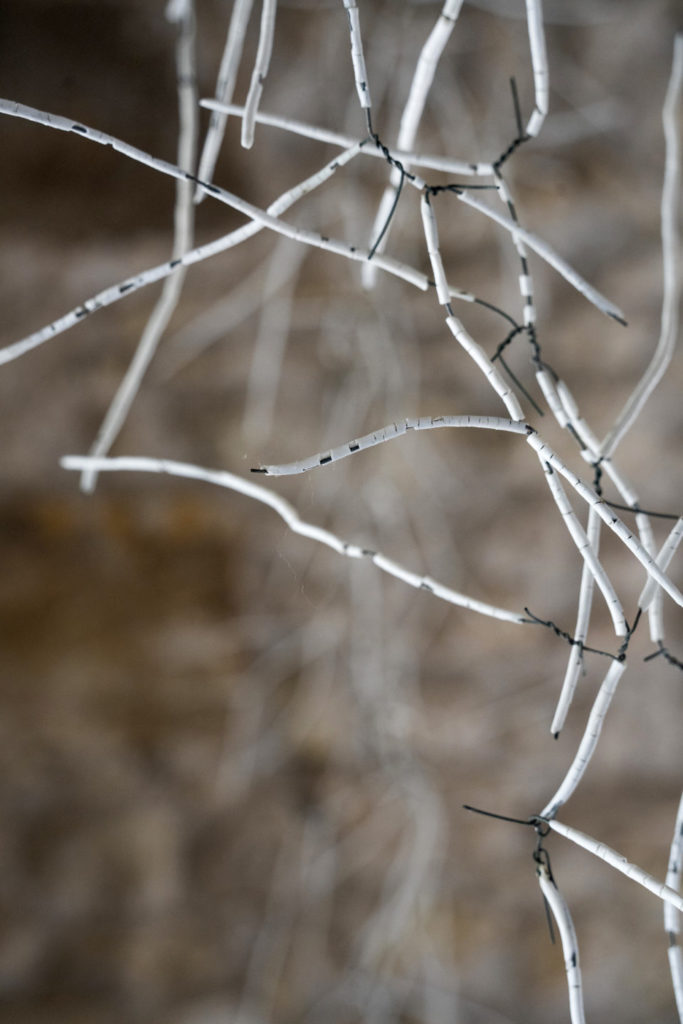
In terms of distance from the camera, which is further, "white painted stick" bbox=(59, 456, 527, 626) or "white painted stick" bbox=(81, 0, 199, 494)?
"white painted stick" bbox=(81, 0, 199, 494)

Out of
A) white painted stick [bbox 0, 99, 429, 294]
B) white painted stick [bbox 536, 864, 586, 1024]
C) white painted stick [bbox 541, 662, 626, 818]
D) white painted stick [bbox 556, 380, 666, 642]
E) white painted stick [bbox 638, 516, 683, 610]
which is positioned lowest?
white painted stick [bbox 536, 864, 586, 1024]

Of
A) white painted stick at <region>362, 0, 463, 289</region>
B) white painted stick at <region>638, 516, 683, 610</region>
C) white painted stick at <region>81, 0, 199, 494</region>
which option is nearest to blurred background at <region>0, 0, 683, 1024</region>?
white painted stick at <region>81, 0, 199, 494</region>

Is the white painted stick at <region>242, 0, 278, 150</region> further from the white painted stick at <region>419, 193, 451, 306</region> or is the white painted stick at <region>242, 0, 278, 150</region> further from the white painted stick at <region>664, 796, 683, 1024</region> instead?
the white painted stick at <region>664, 796, 683, 1024</region>

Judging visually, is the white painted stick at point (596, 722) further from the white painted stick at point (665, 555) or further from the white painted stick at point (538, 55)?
the white painted stick at point (538, 55)

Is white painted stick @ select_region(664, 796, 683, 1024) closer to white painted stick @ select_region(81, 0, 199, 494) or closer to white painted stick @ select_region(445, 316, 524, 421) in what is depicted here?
white painted stick @ select_region(445, 316, 524, 421)

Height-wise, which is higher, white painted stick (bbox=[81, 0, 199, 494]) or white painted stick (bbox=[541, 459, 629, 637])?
white painted stick (bbox=[81, 0, 199, 494])

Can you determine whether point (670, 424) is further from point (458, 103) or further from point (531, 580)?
point (458, 103)

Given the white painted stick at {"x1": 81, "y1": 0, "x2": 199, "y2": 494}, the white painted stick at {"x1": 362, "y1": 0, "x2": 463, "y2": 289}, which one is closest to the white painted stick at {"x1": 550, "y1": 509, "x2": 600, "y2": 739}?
the white painted stick at {"x1": 362, "y1": 0, "x2": 463, "y2": 289}

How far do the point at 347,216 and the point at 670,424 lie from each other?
0.27m

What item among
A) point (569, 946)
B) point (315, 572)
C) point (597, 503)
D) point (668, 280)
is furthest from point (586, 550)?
point (315, 572)

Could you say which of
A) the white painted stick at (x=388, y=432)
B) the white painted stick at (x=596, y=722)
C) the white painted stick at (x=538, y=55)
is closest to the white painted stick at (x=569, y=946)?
the white painted stick at (x=596, y=722)

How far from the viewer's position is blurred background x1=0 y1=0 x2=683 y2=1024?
512mm

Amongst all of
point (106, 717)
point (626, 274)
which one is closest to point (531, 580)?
point (626, 274)

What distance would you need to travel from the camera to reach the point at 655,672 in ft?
1.86
